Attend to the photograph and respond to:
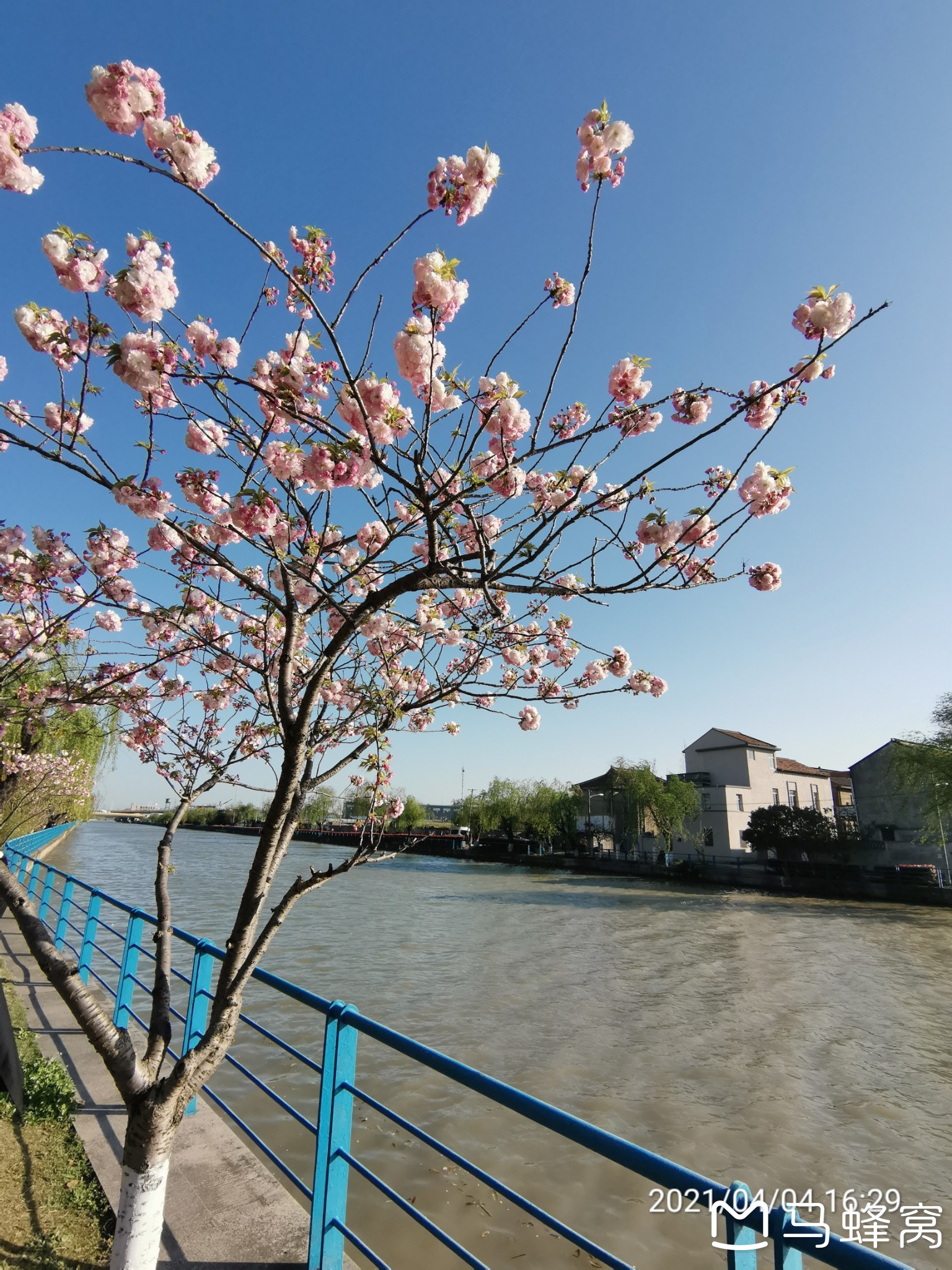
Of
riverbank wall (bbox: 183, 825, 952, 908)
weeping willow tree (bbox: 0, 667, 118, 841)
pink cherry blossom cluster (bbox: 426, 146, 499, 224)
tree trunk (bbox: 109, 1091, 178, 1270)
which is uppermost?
pink cherry blossom cluster (bbox: 426, 146, 499, 224)

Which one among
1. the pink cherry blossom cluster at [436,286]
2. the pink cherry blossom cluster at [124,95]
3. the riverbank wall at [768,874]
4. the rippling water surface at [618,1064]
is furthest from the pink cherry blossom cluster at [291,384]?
the riverbank wall at [768,874]

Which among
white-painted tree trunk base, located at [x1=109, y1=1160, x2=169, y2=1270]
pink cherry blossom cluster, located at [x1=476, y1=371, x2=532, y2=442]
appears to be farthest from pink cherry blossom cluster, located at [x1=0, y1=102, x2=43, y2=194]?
white-painted tree trunk base, located at [x1=109, y1=1160, x2=169, y2=1270]

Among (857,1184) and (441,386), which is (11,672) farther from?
(857,1184)

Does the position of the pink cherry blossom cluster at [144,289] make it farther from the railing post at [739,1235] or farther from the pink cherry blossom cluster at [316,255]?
the railing post at [739,1235]

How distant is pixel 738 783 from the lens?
5003cm

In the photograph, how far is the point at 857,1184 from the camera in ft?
20.4

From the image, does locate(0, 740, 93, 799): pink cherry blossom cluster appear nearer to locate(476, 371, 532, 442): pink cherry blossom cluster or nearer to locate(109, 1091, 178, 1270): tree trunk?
locate(109, 1091, 178, 1270): tree trunk

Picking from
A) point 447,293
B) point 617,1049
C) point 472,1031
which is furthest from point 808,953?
point 447,293

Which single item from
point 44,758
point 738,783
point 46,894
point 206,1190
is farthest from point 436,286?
point 738,783

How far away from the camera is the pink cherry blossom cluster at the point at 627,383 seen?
131 inches

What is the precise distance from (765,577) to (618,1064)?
717cm

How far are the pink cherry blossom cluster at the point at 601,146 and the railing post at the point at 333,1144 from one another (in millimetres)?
3587

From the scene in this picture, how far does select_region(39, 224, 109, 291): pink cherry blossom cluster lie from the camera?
2828 millimetres

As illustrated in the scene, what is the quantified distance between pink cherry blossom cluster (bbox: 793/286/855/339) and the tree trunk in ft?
13.2
